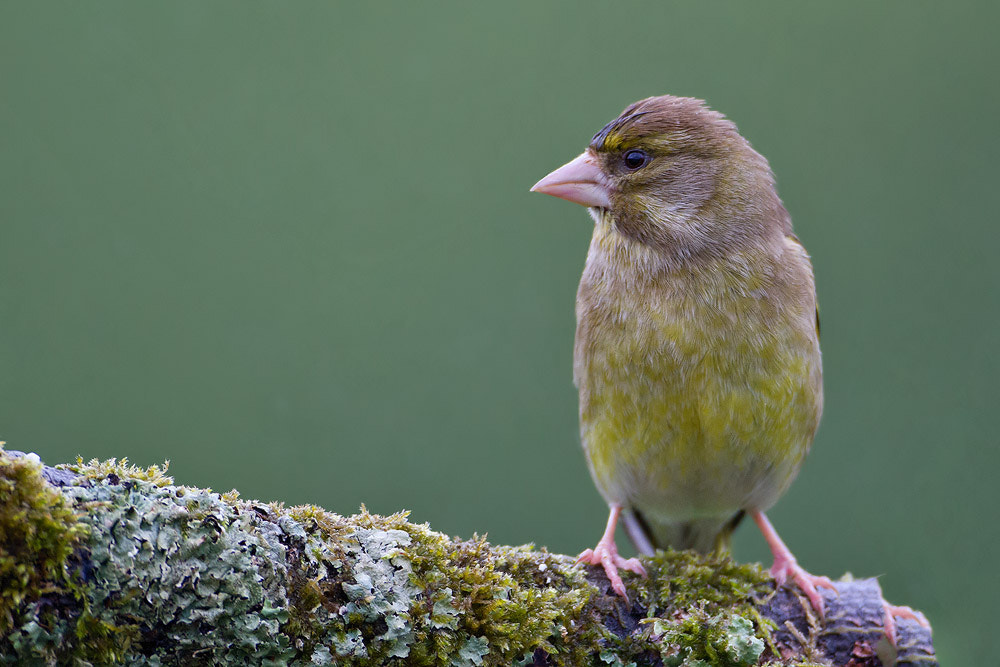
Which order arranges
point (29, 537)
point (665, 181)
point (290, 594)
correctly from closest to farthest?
point (29, 537), point (290, 594), point (665, 181)

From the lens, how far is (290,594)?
2.01 metres

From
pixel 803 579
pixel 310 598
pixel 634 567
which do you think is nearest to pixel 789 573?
pixel 803 579

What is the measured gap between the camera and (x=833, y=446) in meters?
5.72

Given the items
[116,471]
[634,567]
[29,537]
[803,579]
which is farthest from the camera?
[803,579]

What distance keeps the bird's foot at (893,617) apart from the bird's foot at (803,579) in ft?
0.66

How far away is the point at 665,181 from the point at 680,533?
5.51ft

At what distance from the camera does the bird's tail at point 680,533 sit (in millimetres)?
4164

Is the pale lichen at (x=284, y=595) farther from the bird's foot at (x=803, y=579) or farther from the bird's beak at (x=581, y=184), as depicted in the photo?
the bird's beak at (x=581, y=184)

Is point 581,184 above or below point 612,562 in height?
above

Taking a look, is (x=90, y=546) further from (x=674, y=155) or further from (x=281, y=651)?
(x=674, y=155)

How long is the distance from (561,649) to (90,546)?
1.30m

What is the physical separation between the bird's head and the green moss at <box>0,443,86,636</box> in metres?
2.38

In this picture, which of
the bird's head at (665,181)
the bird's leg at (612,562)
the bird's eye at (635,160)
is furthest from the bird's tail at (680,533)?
the bird's eye at (635,160)

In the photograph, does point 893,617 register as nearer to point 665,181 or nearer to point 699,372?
point 699,372
